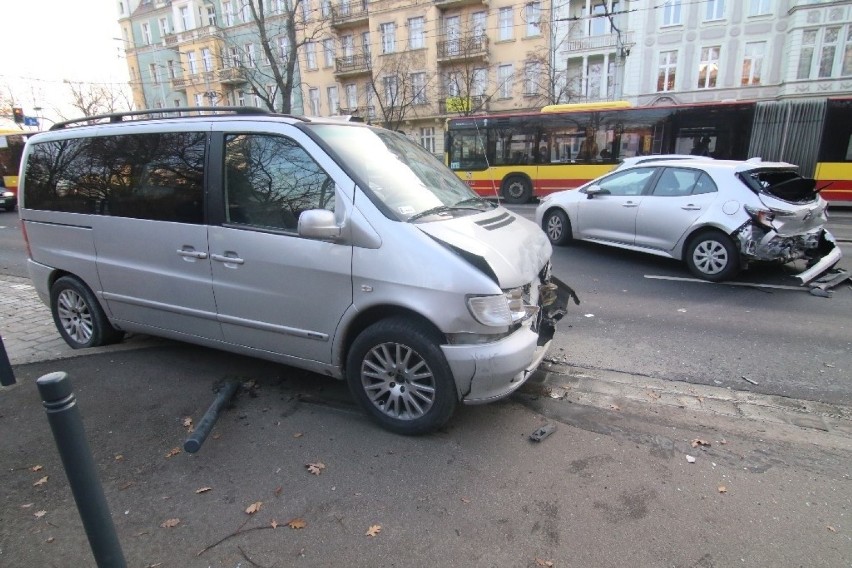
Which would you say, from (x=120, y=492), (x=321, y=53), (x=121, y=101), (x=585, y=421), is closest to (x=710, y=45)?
(x=321, y=53)

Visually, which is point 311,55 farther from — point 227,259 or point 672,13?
point 227,259

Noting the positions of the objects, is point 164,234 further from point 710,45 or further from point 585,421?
point 710,45

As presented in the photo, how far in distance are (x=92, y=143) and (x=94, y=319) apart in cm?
163

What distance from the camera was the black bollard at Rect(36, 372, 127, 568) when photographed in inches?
66.7

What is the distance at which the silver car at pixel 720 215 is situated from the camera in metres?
6.46

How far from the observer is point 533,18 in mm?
30953

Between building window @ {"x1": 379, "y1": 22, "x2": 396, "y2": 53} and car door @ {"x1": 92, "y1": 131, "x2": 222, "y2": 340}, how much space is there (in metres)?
34.9

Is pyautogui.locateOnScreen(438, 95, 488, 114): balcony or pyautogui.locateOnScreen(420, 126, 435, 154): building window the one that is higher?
pyautogui.locateOnScreen(438, 95, 488, 114): balcony

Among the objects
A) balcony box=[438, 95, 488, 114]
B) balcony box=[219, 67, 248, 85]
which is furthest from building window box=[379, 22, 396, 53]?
balcony box=[219, 67, 248, 85]

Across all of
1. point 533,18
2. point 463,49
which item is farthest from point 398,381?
point 533,18

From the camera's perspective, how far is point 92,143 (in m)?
4.22

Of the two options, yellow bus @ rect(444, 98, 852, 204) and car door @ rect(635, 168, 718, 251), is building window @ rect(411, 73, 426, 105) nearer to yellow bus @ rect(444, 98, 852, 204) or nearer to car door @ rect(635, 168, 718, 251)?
yellow bus @ rect(444, 98, 852, 204)

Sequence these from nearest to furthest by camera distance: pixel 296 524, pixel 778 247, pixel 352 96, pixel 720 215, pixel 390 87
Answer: pixel 296 524
pixel 778 247
pixel 720 215
pixel 390 87
pixel 352 96

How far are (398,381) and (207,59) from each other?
49.9 meters
